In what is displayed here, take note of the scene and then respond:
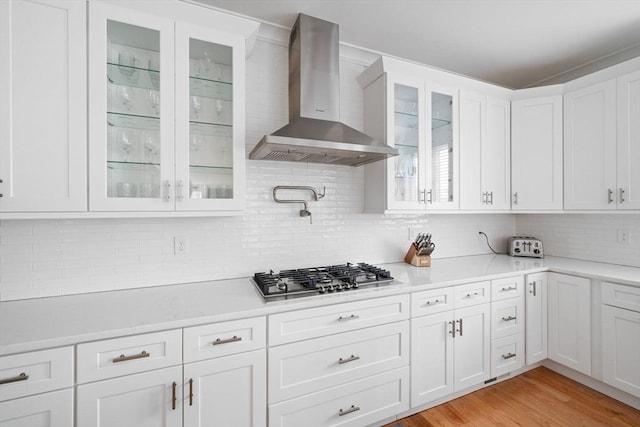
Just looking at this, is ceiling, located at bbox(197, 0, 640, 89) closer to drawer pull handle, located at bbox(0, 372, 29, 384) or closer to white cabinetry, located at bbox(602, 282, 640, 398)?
white cabinetry, located at bbox(602, 282, 640, 398)

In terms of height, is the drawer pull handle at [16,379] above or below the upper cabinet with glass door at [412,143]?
below

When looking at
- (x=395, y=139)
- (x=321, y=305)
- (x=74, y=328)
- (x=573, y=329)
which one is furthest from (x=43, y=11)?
(x=573, y=329)

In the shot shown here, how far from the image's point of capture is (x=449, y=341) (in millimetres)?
→ 2107

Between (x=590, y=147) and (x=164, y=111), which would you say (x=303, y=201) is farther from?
(x=590, y=147)

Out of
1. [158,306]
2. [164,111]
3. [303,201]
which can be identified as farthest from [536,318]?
[164,111]

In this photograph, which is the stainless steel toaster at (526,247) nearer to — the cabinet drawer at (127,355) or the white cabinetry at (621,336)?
the white cabinetry at (621,336)

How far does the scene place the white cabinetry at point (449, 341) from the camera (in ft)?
6.55

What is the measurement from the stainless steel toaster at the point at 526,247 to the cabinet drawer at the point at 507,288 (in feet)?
2.44

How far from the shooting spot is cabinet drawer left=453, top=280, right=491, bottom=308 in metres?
2.14

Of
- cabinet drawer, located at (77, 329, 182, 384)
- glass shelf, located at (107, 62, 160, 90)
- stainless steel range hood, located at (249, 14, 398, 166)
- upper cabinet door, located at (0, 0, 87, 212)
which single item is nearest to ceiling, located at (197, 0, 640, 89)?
stainless steel range hood, located at (249, 14, 398, 166)

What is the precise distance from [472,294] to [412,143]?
1255mm

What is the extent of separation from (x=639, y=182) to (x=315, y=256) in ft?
8.28

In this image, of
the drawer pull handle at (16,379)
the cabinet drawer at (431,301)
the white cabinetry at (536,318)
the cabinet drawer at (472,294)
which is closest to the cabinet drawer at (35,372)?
the drawer pull handle at (16,379)

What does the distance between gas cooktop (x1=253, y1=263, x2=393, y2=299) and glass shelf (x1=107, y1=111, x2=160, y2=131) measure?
111cm
